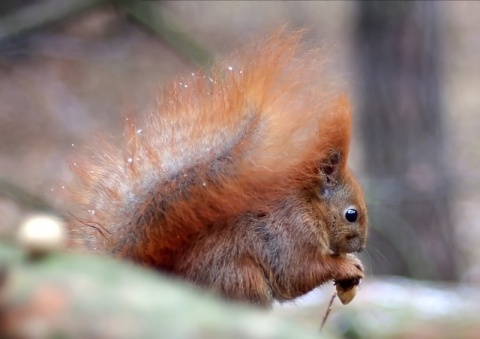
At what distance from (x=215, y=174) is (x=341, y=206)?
16.6 inches

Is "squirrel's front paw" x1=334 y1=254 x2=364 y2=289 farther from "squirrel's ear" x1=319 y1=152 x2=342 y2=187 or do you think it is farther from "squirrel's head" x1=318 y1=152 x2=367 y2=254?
"squirrel's ear" x1=319 y1=152 x2=342 y2=187

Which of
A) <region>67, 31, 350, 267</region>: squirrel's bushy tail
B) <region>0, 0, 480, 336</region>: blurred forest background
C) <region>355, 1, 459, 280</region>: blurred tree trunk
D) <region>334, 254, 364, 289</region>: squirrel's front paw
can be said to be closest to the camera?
<region>67, 31, 350, 267</region>: squirrel's bushy tail

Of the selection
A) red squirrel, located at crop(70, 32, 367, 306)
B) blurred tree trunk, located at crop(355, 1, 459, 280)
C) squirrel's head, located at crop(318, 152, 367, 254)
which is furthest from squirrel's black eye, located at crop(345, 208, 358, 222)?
blurred tree trunk, located at crop(355, 1, 459, 280)

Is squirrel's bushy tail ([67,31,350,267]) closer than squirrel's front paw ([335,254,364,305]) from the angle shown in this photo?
Yes

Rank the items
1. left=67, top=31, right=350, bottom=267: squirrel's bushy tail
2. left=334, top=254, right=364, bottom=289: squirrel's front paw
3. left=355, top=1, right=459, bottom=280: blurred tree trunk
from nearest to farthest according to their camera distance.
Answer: left=67, top=31, right=350, bottom=267: squirrel's bushy tail < left=334, top=254, right=364, bottom=289: squirrel's front paw < left=355, top=1, right=459, bottom=280: blurred tree trunk

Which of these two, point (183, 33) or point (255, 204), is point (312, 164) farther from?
A: point (183, 33)

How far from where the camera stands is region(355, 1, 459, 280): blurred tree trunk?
3.95 m

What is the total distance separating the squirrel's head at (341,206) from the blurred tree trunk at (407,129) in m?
2.18

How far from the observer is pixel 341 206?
1710 mm

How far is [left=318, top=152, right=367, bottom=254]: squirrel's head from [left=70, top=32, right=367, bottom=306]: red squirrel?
0.17 metres

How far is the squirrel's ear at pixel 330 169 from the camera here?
166cm

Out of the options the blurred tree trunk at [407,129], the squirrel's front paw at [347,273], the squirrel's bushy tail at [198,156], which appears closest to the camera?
the squirrel's bushy tail at [198,156]

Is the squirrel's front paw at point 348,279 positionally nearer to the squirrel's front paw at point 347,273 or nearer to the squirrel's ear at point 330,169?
the squirrel's front paw at point 347,273

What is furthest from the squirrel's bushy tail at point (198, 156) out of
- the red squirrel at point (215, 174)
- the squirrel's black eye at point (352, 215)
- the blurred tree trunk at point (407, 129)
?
the blurred tree trunk at point (407, 129)
